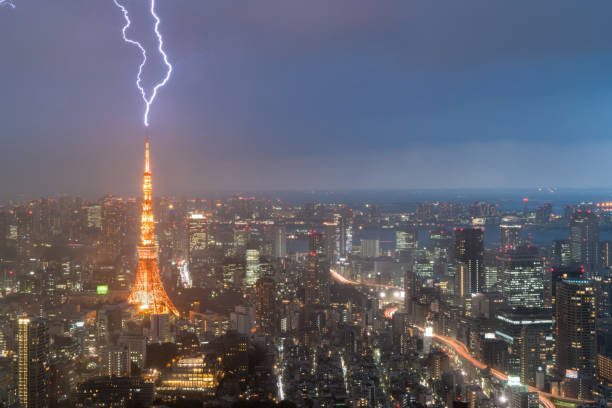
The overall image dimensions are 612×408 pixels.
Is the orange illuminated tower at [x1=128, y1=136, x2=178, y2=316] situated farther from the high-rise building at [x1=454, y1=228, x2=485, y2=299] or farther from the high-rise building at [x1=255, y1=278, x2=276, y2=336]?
the high-rise building at [x1=454, y1=228, x2=485, y2=299]

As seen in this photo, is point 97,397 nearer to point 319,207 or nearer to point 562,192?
point 562,192

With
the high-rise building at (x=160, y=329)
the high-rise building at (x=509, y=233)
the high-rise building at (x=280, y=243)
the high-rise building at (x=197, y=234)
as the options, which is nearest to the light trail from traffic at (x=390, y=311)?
the high-rise building at (x=509, y=233)

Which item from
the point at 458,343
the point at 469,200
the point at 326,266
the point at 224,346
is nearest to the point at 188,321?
the point at 224,346

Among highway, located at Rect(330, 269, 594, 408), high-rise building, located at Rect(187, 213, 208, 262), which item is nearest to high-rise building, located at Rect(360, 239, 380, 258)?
highway, located at Rect(330, 269, 594, 408)

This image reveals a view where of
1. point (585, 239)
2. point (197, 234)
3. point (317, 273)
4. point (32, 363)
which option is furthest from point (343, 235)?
point (32, 363)

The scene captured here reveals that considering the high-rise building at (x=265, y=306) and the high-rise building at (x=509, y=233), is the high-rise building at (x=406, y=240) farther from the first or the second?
the high-rise building at (x=265, y=306)

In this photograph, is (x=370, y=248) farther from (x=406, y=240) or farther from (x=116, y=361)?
(x=116, y=361)
